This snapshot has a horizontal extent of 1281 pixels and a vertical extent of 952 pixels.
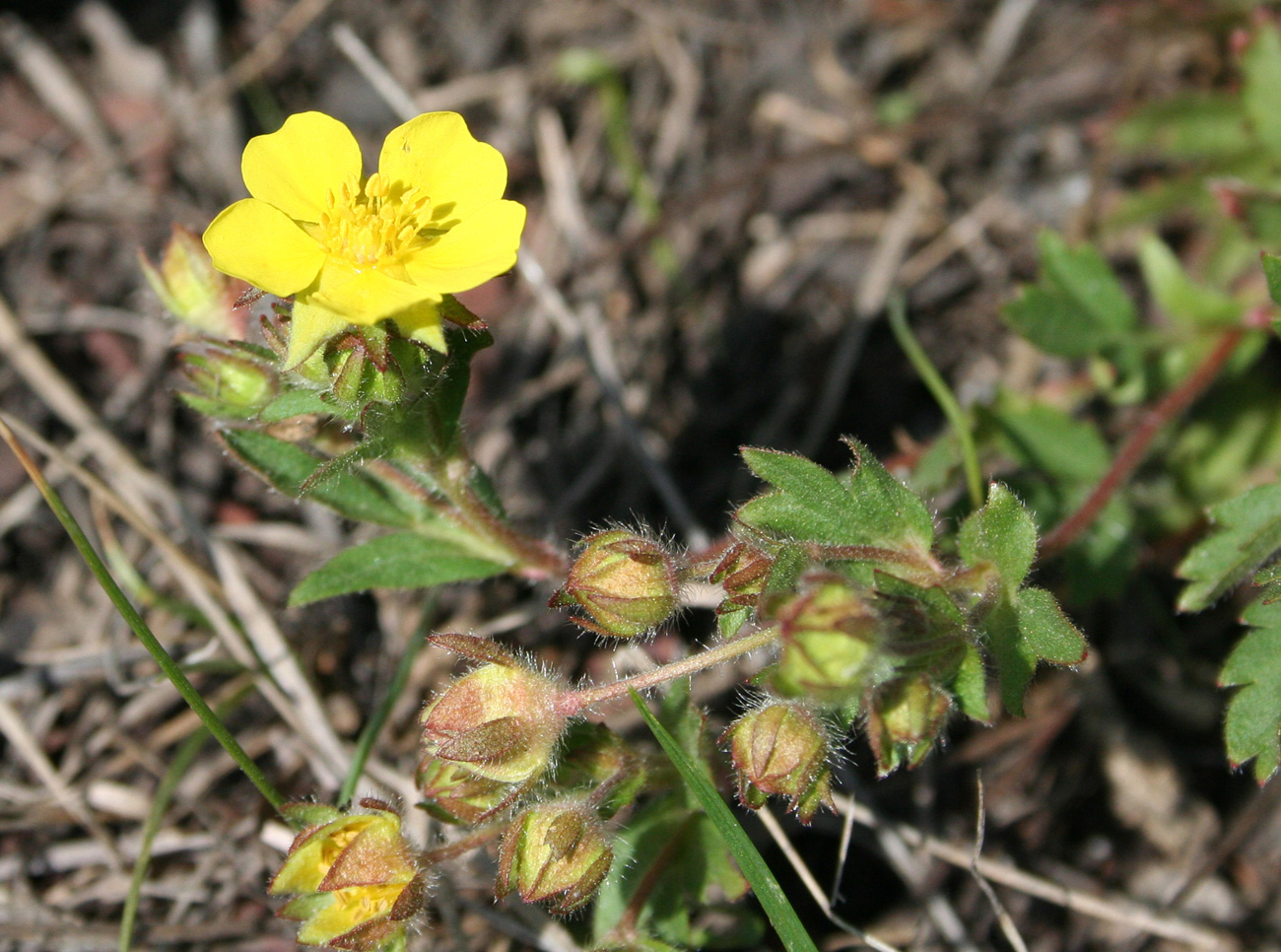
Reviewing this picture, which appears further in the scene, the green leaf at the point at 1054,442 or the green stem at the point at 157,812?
the green leaf at the point at 1054,442

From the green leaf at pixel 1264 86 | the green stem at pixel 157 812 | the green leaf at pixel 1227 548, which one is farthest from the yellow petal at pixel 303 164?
the green leaf at pixel 1264 86

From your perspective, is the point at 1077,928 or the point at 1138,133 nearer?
the point at 1077,928

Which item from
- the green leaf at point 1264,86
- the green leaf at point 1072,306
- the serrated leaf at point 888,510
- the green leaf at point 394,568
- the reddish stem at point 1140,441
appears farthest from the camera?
the green leaf at point 1264,86

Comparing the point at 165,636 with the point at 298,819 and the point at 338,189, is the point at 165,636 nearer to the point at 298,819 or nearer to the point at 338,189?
the point at 298,819

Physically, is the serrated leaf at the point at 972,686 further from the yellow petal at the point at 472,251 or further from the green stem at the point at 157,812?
the green stem at the point at 157,812

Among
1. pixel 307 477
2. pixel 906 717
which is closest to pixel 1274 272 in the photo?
pixel 906 717

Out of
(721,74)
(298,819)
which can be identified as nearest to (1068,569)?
(298,819)

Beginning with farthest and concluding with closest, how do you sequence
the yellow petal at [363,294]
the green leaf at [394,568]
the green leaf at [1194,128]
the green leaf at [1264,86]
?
the green leaf at [1194,128] < the green leaf at [1264,86] < the green leaf at [394,568] < the yellow petal at [363,294]
